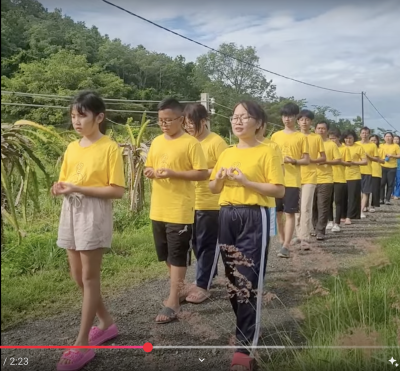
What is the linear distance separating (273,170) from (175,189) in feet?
2.35

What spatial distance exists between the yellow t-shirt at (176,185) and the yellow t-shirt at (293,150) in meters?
2.11

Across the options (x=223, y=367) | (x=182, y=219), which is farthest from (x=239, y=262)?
(x=182, y=219)

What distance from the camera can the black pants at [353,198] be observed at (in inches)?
275

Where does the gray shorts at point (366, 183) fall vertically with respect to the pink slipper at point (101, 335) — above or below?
above

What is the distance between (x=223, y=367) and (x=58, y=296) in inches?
58.8

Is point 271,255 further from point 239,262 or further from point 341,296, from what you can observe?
point 239,262

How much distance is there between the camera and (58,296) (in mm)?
3270

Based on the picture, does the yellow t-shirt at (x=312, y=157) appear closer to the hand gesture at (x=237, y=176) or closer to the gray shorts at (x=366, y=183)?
the hand gesture at (x=237, y=176)

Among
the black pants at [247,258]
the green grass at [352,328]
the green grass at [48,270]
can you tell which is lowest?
the green grass at [48,270]

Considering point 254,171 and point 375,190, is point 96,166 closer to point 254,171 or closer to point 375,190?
point 254,171

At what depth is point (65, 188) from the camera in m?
2.22

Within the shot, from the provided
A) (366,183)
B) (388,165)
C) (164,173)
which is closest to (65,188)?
(164,173)

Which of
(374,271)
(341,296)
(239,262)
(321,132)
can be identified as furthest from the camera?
(321,132)

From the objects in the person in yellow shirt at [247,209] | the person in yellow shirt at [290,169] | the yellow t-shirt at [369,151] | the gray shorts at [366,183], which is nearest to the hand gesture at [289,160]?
the person in yellow shirt at [290,169]
